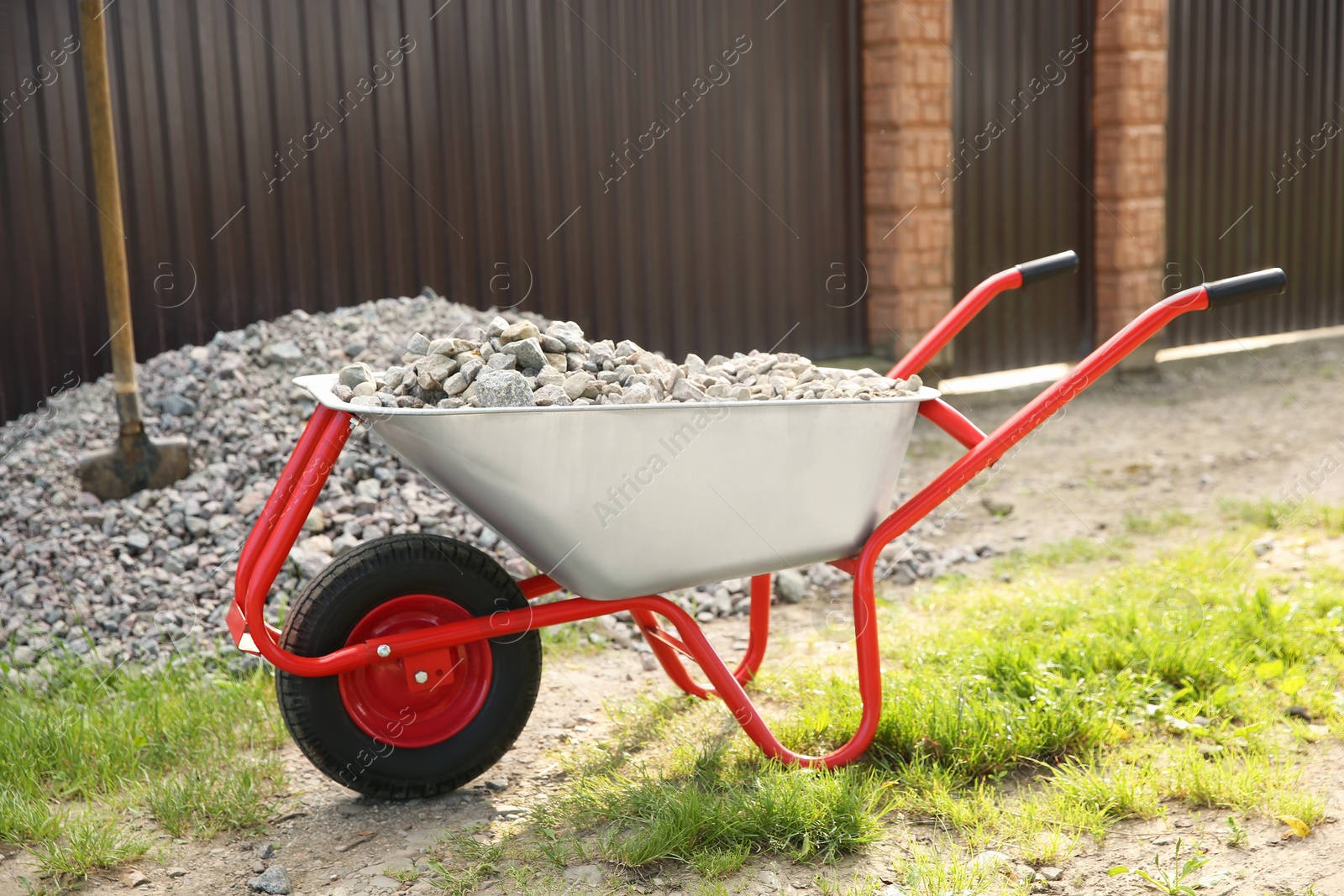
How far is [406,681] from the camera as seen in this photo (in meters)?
2.30

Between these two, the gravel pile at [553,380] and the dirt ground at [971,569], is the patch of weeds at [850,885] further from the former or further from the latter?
the gravel pile at [553,380]

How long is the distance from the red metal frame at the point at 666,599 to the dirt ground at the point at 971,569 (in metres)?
0.33

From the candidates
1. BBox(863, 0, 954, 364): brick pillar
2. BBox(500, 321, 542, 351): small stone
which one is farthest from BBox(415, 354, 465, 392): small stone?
BBox(863, 0, 954, 364): brick pillar

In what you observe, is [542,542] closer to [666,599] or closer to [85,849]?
[666,599]

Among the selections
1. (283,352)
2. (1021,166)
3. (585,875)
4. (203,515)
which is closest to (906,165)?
(1021,166)

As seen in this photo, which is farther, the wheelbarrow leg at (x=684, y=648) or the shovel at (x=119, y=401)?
the shovel at (x=119, y=401)

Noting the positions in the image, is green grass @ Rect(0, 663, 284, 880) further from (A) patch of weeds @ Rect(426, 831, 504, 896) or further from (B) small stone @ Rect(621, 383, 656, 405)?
(B) small stone @ Rect(621, 383, 656, 405)

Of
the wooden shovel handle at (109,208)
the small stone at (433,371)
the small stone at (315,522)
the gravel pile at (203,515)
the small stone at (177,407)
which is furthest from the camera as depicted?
the small stone at (177,407)

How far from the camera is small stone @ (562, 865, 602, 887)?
2.04 meters

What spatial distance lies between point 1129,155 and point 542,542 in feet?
19.9

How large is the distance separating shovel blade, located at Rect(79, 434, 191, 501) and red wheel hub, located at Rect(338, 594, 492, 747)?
194 centimetres

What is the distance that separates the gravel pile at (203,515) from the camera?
10.7 feet

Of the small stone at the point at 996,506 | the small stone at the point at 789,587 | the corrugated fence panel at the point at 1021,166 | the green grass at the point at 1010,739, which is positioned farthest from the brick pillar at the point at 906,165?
the green grass at the point at 1010,739

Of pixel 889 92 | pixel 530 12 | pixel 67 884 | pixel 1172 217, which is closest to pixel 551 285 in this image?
pixel 530 12
